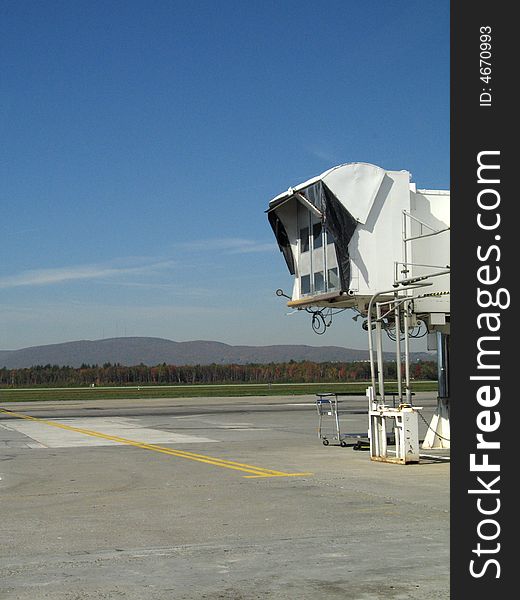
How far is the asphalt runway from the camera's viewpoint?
7.71m

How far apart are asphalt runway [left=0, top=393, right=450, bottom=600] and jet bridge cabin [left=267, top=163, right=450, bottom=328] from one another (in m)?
3.55

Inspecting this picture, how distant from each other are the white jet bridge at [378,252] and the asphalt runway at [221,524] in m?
2.74

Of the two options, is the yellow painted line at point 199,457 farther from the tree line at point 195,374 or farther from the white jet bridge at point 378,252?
the tree line at point 195,374

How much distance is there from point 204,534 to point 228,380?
403ft

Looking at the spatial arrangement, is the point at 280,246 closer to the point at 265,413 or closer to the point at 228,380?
the point at 265,413

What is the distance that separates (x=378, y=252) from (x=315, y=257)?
1.68 m

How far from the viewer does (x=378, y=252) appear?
61.3ft

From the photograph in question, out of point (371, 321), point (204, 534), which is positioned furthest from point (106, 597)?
point (371, 321)

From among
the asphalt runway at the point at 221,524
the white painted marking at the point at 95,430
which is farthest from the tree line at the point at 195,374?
the asphalt runway at the point at 221,524

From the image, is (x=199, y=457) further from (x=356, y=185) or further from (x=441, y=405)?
(x=356, y=185)

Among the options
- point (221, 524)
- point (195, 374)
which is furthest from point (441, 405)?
point (195, 374)

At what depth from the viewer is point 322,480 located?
15180mm

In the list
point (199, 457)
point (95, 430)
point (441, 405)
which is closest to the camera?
point (199, 457)

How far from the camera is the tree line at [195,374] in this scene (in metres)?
124
